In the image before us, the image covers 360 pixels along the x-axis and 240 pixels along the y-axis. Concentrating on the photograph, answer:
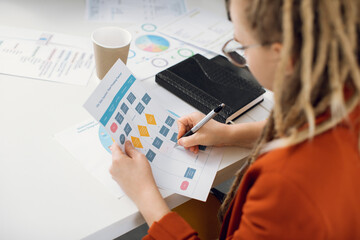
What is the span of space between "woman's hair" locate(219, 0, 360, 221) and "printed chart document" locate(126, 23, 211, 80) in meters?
0.52

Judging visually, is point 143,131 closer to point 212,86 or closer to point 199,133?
point 199,133

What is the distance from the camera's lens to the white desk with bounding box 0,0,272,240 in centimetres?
69

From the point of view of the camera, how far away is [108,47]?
0.93 meters

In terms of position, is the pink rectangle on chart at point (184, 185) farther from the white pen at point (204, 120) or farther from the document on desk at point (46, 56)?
the document on desk at point (46, 56)

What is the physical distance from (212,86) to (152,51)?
25cm

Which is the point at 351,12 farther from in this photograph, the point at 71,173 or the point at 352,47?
the point at 71,173

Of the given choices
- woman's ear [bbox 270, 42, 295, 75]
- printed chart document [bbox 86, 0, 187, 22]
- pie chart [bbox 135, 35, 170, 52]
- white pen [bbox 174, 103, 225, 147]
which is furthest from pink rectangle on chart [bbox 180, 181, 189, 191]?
printed chart document [bbox 86, 0, 187, 22]

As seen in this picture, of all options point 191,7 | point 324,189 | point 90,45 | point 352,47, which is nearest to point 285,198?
point 324,189

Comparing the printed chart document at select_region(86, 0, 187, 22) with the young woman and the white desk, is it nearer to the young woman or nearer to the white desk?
the white desk

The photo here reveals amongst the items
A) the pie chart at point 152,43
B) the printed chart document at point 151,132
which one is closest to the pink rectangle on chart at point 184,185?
the printed chart document at point 151,132

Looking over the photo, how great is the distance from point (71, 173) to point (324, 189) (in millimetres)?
473

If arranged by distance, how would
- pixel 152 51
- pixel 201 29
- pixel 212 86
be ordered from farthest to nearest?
pixel 201 29, pixel 152 51, pixel 212 86

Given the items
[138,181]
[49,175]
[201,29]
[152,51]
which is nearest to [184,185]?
[138,181]

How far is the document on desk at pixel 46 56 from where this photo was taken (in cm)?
98
